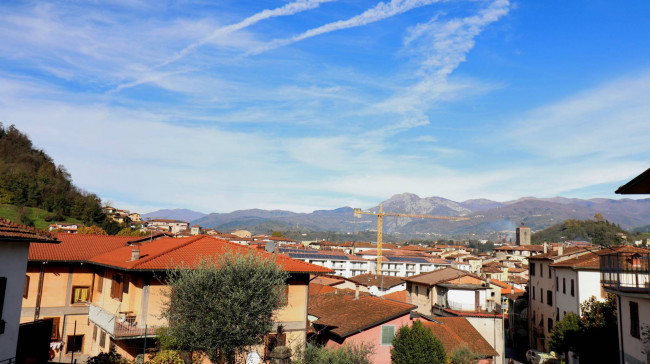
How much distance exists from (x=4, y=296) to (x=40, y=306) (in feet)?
52.1

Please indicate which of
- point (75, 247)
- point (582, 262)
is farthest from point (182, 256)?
point (582, 262)

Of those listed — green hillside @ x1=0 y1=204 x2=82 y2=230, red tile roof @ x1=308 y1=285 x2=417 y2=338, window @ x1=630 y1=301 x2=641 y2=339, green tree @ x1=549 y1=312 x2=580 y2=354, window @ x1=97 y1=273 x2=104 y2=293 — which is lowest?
green tree @ x1=549 y1=312 x2=580 y2=354

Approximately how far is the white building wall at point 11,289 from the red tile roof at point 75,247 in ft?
48.5

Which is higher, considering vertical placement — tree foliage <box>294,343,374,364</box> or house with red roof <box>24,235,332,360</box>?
house with red roof <box>24,235,332,360</box>

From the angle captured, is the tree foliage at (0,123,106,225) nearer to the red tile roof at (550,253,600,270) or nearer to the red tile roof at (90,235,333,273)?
the red tile roof at (90,235,333,273)

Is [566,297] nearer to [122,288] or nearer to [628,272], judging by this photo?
[628,272]

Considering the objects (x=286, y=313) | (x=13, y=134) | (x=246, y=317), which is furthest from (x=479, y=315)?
(x=13, y=134)

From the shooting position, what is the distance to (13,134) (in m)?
122

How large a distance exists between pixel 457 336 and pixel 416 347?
10028mm

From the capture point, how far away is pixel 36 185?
340 feet

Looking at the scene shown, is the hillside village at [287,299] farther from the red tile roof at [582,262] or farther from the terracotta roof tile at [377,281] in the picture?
the terracotta roof tile at [377,281]

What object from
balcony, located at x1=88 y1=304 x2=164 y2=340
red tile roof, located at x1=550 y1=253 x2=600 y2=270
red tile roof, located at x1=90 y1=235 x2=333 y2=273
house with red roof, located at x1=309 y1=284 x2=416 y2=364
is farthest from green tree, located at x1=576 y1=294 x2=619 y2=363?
balcony, located at x1=88 y1=304 x2=164 y2=340

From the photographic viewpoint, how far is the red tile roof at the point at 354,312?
26.3 m

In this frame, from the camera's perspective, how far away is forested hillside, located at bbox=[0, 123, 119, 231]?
320ft
